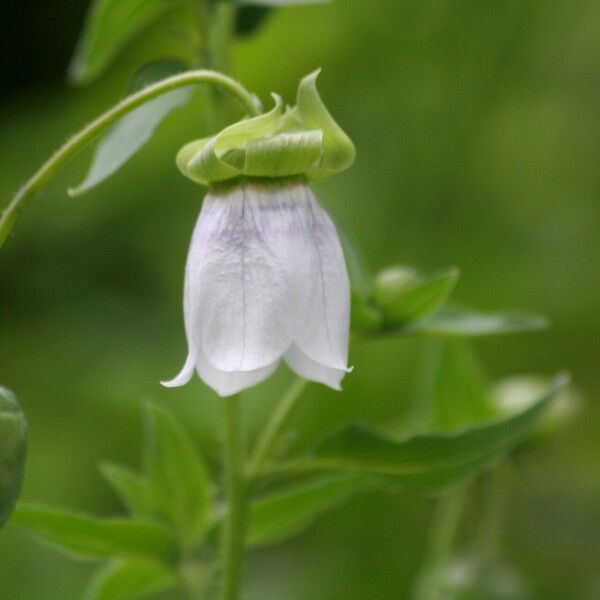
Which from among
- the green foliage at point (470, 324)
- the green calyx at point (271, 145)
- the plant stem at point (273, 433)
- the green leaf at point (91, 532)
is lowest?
the green leaf at point (91, 532)

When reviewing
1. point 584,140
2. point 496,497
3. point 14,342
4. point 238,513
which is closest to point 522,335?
point 584,140

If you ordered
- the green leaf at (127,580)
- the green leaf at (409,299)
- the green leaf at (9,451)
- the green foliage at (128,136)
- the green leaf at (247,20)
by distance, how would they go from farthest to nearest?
the green leaf at (247,20) → the green leaf at (127,580) → the green leaf at (409,299) → the green foliage at (128,136) → the green leaf at (9,451)

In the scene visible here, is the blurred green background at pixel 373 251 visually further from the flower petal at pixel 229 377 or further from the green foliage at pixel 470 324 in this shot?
the flower petal at pixel 229 377

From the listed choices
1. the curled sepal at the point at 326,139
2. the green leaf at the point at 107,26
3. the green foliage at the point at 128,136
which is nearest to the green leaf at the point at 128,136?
the green foliage at the point at 128,136

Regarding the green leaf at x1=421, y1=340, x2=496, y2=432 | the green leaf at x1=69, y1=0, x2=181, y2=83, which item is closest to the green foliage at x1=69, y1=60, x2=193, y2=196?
the green leaf at x1=69, y1=0, x2=181, y2=83

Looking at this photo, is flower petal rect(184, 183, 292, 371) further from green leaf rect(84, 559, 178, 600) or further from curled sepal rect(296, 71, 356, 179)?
green leaf rect(84, 559, 178, 600)

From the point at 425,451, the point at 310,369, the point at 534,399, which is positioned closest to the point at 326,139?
the point at 310,369
